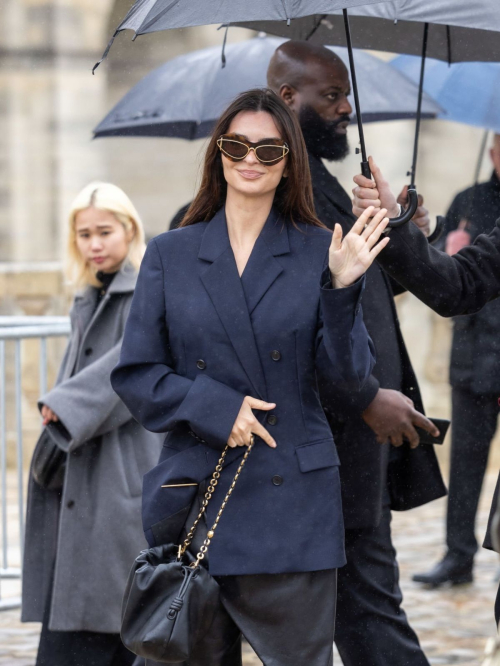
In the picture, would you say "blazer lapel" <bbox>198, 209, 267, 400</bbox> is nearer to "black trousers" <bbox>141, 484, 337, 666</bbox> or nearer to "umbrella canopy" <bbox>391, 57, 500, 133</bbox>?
"black trousers" <bbox>141, 484, 337, 666</bbox>

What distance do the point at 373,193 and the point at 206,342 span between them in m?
0.64

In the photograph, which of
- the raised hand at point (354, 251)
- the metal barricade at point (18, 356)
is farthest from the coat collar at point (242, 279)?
the metal barricade at point (18, 356)

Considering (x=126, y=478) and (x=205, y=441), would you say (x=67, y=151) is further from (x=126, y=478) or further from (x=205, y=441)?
(x=205, y=441)

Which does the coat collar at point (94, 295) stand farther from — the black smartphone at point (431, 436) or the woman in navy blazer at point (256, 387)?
the woman in navy blazer at point (256, 387)

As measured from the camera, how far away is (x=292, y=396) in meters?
3.54

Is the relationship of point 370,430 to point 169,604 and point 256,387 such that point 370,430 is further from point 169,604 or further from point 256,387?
point 169,604

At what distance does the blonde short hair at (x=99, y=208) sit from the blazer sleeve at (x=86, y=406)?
1.20 ft

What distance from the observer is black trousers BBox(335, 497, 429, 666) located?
4.32m

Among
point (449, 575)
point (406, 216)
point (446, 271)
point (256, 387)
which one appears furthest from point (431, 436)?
point (449, 575)

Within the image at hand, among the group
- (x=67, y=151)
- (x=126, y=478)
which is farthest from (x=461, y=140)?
(x=126, y=478)

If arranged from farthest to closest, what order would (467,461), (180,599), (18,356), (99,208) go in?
(467,461), (18,356), (99,208), (180,599)

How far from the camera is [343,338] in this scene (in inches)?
133

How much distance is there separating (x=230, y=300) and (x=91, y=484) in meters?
1.66

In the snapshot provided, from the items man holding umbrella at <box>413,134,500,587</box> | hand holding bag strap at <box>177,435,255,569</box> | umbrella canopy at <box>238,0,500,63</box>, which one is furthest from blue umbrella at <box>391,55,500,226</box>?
hand holding bag strap at <box>177,435,255,569</box>
